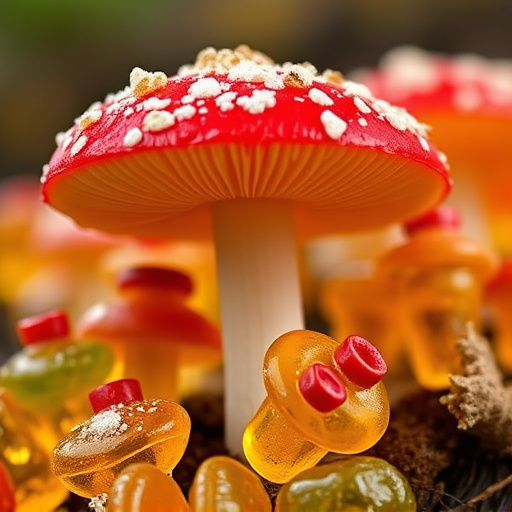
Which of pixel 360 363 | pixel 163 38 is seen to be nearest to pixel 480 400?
pixel 360 363

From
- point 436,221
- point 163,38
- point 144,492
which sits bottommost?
point 144,492

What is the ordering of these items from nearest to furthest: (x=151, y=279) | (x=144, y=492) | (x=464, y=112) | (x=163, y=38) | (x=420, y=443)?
(x=144, y=492), (x=420, y=443), (x=151, y=279), (x=464, y=112), (x=163, y=38)

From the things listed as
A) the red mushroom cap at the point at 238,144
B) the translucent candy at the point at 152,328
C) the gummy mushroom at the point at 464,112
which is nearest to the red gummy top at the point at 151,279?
the translucent candy at the point at 152,328

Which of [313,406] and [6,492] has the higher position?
[313,406]

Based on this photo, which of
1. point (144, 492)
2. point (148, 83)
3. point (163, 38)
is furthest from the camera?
point (163, 38)

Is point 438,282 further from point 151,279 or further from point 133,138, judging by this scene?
point 133,138

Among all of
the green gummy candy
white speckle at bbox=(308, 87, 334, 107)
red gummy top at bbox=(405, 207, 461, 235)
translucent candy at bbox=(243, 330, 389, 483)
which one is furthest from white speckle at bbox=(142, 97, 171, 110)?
red gummy top at bbox=(405, 207, 461, 235)
